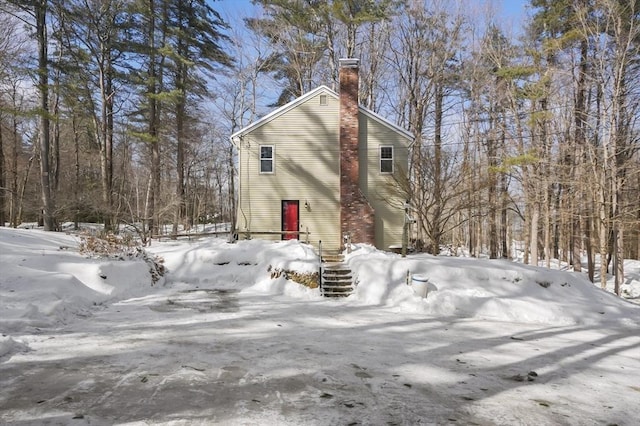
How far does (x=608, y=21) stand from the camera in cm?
1441

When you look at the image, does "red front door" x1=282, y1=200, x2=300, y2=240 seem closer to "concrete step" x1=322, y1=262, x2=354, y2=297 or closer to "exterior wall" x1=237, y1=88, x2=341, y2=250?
"exterior wall" x1=237, y1=88, x2=341, y2=250

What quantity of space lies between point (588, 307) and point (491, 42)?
731 inches

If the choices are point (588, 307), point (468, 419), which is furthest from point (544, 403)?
point (588, 307)

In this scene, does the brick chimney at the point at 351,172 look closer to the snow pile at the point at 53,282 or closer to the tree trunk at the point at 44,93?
the snow pile at the point at 53,282

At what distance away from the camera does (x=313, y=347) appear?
18.1 ft

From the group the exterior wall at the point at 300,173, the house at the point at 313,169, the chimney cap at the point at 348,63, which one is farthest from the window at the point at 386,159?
the chimney cap at the point at 348,63

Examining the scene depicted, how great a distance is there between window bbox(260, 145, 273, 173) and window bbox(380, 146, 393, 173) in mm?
5173

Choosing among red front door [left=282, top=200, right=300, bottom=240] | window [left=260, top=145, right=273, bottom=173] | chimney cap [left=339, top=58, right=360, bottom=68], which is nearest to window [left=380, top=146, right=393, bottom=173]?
chimney cap [left=339, top=58, right=360, bottom=68]

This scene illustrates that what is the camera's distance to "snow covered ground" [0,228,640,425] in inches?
138

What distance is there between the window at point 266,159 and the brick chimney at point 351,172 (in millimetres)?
3327

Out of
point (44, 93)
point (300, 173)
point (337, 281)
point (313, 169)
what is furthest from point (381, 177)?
point (44, 93)

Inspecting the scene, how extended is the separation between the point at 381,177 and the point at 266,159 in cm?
542

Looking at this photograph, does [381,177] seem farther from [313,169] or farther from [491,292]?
[491,292]

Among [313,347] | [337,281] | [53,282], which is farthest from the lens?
[337,281]
